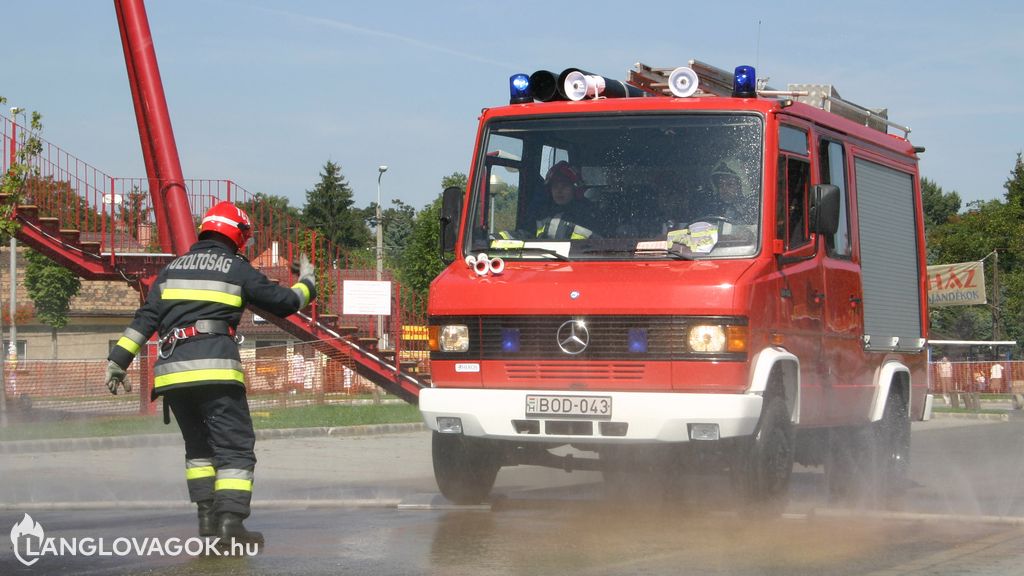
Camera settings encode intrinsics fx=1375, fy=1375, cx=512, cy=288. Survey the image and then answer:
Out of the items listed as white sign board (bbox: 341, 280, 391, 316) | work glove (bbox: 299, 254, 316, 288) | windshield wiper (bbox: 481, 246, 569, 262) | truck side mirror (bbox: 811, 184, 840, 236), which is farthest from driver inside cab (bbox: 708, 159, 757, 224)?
white sign board (bbox: 341, 280, 391, 316)

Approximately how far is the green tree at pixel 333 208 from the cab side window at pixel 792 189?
11154 centimetres

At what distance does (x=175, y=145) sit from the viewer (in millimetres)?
24141

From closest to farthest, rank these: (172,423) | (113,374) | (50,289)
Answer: (113,374), (172,423), (50,289)

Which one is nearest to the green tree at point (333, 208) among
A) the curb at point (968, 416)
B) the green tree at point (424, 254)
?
the green tree at point (424, 254)

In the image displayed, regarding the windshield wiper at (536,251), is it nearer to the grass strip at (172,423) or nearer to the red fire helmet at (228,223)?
the red fire helmet at (228,223)

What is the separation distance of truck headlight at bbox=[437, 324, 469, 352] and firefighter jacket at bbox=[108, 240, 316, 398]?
137cm

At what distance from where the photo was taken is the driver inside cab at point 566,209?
359 inches

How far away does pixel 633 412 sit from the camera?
8352mm

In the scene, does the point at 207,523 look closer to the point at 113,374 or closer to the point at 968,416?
the point at 113,374

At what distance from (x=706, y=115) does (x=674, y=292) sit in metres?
1.45

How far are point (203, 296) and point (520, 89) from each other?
10.2 ft

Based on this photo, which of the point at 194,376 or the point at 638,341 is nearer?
the point at 194,376

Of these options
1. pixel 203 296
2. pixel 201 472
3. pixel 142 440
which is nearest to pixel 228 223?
pixel 203 296

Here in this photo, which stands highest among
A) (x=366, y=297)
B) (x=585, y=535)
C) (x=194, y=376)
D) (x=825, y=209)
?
(x=366, y=297)
